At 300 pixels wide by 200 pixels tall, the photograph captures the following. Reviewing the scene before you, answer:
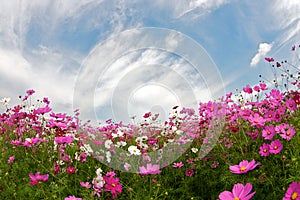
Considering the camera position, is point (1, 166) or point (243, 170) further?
point (1, 166)

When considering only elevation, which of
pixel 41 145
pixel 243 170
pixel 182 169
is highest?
pixel 41 145

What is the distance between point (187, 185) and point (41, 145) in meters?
2.18

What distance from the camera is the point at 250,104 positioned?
3.59m

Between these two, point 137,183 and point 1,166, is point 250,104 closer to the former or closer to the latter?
point 137,183

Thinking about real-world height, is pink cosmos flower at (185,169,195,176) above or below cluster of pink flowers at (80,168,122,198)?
above

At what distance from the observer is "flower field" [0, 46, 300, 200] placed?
2301 millimetres

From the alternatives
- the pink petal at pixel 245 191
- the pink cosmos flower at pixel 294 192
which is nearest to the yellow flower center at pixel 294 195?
the pink cosmos flower at pixel 294 192

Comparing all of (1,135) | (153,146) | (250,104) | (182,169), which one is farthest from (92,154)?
(1,135)

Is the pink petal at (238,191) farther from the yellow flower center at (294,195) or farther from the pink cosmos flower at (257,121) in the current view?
the pink cosmos flower at (257,121)

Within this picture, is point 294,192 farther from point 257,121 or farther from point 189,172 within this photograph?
point 189,172

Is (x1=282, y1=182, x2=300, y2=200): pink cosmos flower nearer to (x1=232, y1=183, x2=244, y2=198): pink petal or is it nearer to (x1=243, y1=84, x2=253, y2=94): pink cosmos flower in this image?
(x1=232, y1=183, x2=244, y2=198): pink petal

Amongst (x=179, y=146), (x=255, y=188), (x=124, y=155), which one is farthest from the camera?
(x=179, y=146)

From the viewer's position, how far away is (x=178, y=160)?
3.24 metres

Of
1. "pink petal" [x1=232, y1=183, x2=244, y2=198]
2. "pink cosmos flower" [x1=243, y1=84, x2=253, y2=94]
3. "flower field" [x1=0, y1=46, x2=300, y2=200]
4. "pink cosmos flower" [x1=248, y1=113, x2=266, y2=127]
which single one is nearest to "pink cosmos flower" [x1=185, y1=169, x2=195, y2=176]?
"flower field" [x1=0, y1=46, x2=300, y2=200]
